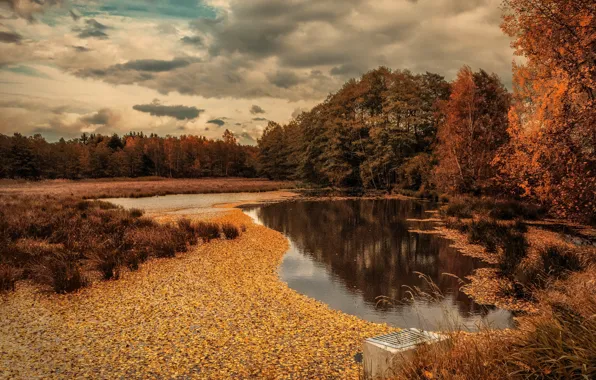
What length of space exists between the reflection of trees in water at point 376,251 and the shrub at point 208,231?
3532 mm

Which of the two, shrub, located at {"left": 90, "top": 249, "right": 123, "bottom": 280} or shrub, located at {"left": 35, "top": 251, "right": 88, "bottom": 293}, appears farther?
shrub, located at {"left": 90, "top": 249, "right": 123, "bottom": 280}

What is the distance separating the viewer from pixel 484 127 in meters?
26.9

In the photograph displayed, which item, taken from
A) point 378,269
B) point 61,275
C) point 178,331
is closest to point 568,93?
point 378,269

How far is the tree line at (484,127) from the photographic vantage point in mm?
10836

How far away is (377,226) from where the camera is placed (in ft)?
66.1

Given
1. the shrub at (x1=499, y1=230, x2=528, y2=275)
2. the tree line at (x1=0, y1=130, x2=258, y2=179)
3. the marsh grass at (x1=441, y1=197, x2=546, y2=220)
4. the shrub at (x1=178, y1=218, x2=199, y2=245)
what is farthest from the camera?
the tree line at (x1=0, y1=130, x2=258, y2=179)

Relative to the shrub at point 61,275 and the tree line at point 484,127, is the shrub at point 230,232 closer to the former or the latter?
the shrub at point 61,275

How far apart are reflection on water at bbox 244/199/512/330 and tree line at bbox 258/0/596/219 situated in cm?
423

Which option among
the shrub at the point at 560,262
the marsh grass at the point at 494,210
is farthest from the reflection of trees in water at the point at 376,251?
the marsh grass at the point at 494,210

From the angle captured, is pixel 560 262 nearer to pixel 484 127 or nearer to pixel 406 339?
pixel 406 339

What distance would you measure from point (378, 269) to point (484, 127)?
2023cm

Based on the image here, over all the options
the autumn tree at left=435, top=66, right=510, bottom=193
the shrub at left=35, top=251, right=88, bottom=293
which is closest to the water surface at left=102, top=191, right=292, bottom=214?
the shrub at left=35, top=251, right=88, bottom=293

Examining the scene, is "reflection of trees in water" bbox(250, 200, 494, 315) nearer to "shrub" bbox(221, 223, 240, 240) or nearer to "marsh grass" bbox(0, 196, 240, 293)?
"shrub" bbox(221, 223, 240, 240)

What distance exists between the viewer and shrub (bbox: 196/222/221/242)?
15117 mm
